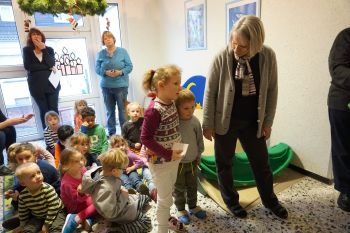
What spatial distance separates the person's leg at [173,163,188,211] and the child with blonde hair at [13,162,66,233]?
0.77 meters

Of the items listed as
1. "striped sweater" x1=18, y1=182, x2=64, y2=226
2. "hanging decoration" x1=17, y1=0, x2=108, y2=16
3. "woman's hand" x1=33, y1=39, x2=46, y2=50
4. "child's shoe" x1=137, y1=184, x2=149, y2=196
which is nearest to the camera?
"striped sweater" x1=18, y1=182, x2=64, y2=226

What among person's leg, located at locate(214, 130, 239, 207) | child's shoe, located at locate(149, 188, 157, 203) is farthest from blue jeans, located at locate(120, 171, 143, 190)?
person's leg, located at locate(214, 130, 239, 207)

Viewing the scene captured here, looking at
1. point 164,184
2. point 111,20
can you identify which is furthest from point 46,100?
point 164,184

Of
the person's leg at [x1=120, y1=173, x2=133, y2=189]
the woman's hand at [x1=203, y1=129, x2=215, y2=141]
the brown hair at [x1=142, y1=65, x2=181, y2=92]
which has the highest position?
the brown hair at [x1=142, y1=65, x2=181, y2=92]

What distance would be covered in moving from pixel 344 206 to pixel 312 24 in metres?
1.33

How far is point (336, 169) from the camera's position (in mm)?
1689

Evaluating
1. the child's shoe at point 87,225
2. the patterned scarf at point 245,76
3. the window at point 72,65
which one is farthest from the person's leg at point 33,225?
the window at point 72,65

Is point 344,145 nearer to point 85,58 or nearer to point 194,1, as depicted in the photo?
point 194,1

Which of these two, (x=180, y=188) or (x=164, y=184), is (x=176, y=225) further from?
(x=164, y=184)

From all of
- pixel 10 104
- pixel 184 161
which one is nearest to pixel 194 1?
pixel 184 161

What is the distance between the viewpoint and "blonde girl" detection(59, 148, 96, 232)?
165cm

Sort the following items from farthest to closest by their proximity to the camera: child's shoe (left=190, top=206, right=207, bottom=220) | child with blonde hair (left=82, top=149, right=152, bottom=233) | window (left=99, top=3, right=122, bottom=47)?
window (left=99, top=3, right=122, bottom=47) < child's shoe (left=190, top=206, right=207, bottom=220) < child with blonde hair (left=82, top=149, right=152, bottom=233)

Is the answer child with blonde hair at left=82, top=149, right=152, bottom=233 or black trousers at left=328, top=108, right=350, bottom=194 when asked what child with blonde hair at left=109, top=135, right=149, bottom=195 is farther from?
black trousers at left=328, top=108, right=350, bottom=194

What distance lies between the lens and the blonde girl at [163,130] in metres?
1.27
